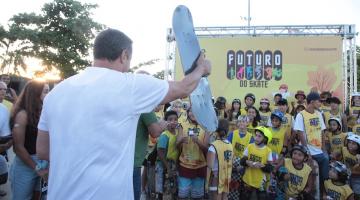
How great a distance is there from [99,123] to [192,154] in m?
4.12

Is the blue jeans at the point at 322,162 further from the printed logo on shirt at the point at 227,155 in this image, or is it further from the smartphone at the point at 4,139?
the smartphone at the point at 4,139

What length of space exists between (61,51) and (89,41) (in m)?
1.49

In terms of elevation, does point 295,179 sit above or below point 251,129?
below

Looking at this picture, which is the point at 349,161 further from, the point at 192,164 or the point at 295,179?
the point at 192,164

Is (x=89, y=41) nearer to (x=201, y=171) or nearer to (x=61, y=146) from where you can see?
(x=201, y=171)

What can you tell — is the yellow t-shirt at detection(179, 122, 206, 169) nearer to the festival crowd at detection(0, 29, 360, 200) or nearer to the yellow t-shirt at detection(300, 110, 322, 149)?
the festival crowd at detection(0, 29, 360, 200)

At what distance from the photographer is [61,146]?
1.61 metres

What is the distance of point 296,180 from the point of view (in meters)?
5.27

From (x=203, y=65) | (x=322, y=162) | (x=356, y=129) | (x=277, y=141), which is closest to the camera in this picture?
(x=203, y=65)

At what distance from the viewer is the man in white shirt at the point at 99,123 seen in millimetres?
1559

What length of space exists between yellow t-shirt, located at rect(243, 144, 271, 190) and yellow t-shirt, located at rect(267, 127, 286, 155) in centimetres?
67

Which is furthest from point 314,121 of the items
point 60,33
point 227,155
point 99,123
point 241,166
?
point 60,33

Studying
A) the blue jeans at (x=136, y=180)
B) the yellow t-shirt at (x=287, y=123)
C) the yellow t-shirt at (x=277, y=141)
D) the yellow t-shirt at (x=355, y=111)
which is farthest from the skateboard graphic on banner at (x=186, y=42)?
the yellow t-shirt at (x=355, y=111)

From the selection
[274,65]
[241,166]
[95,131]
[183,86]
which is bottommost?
[241,166]
